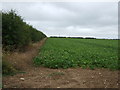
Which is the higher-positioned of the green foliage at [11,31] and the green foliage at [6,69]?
the green foliage at [11,31]

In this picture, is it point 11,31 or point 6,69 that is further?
point 11,31

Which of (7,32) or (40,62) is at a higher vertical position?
(7,32)

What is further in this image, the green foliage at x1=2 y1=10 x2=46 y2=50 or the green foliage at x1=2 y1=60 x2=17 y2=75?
the green foliage at x1=2 y1=10 x2=46 y2=50

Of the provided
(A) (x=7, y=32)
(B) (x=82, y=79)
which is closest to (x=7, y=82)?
(B) (x=82, y=79)

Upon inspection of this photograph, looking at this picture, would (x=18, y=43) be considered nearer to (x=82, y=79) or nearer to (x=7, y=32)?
(x=7, y=32)

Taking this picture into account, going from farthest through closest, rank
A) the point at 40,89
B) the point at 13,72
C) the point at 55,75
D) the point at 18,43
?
the point at 18,43
the point at 13,72
the point at 55,75
the point at 40,89

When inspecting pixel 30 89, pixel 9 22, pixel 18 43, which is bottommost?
pixel 30 89

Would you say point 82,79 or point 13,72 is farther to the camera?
point 13,72

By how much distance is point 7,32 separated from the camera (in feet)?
51.9

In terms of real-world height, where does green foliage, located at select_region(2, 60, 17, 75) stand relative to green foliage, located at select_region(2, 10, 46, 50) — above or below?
below

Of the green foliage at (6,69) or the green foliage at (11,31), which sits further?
the green foliage at (11,31)

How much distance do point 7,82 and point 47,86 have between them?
1700mm

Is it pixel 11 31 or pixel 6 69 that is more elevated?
pixel 11 31

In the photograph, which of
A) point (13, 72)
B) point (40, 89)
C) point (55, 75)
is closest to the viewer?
point (40, 89)
